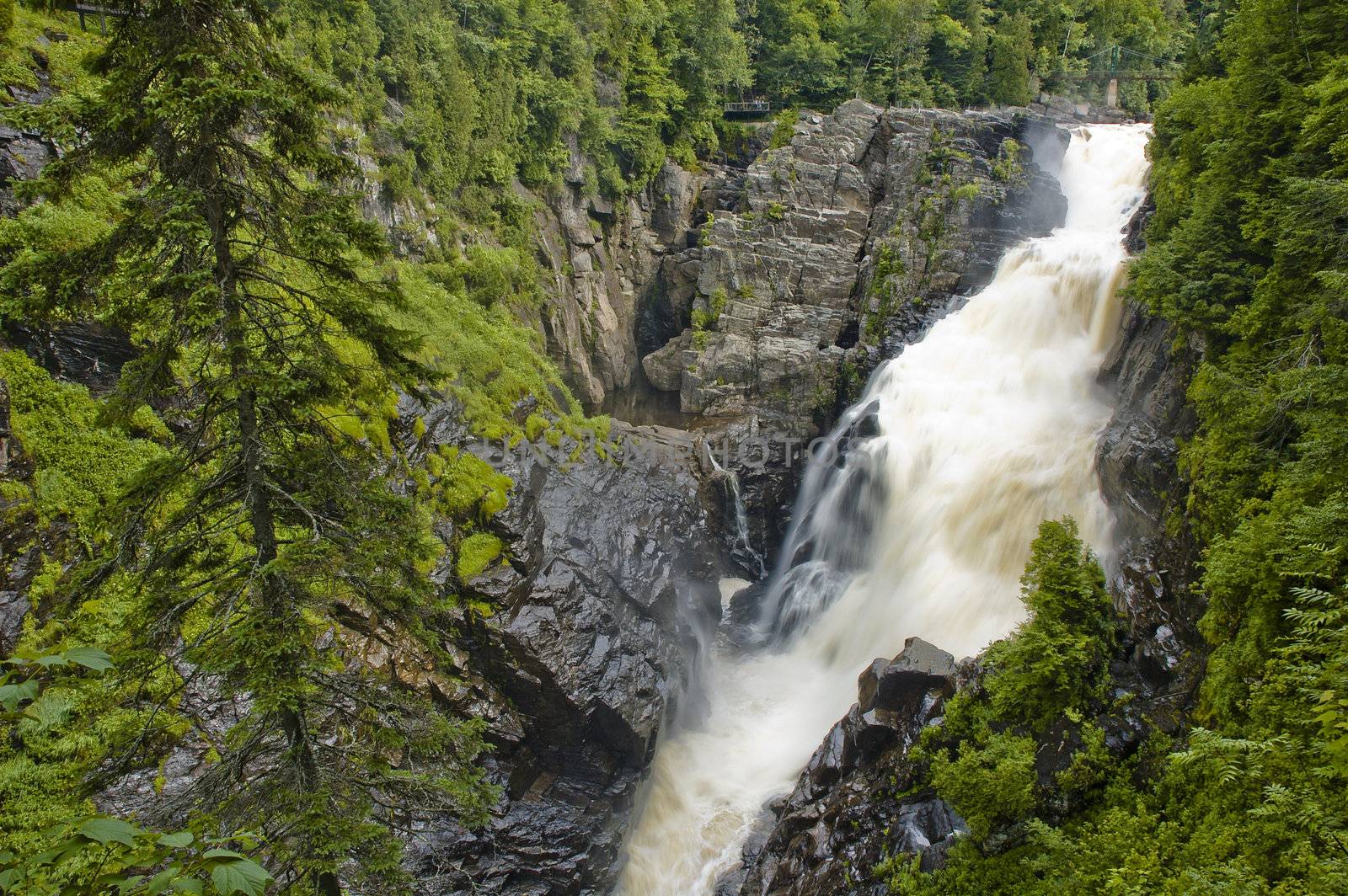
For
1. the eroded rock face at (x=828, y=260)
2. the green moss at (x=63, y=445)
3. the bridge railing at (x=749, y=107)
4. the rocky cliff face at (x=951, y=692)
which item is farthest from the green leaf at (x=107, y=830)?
the bridge railing at (x=749, y=107)

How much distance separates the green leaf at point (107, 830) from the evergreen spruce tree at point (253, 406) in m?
3.48

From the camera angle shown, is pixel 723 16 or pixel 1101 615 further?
pixel 723 16

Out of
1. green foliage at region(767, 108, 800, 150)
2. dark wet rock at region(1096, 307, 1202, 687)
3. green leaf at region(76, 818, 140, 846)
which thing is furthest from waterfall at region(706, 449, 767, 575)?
green leaf at region(76, 818, 140, 846)

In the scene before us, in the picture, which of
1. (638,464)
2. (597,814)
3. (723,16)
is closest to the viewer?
(597,814)

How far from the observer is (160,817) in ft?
16.8

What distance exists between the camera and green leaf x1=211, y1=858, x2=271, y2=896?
6.16ft

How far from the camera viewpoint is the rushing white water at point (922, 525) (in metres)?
15.4

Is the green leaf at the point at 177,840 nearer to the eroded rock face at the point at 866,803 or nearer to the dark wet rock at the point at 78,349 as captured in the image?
the eroded rock face at the point at 866,803

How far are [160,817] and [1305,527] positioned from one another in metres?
11.6

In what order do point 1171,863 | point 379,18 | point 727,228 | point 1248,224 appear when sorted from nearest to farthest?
point 1171,863 → point 1248,224 → point 379,18 → point 727,228

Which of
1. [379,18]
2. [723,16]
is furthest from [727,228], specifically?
[379,18]

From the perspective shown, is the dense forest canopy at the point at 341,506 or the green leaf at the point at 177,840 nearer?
the green leaf at the point at 177,840

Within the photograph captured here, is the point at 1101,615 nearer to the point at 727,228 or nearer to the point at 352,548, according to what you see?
the point at 352,548

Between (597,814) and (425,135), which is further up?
(425,135)
